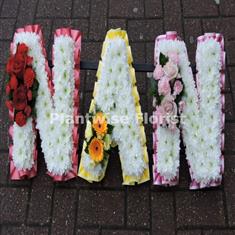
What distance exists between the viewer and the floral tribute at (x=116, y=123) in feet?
7.89

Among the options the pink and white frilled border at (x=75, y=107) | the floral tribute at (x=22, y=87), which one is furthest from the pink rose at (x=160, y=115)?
the floral tribute at (x=22, y=87)

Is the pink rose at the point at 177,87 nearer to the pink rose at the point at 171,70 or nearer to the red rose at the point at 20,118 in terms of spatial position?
the pink rose at the point at 171,70

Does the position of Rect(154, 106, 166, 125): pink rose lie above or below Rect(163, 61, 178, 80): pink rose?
below

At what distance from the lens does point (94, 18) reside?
318 centimetres

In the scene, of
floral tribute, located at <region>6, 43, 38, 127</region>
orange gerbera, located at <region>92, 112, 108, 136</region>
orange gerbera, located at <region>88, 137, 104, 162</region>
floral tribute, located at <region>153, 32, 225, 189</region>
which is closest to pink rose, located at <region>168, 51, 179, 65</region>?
floral tribute, located at <region>153, 32, 225, 189</region>

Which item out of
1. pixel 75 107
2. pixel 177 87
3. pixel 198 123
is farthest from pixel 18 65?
→ pixel 198 123

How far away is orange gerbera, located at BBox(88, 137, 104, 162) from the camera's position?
2391mm

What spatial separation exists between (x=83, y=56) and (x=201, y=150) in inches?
42.8

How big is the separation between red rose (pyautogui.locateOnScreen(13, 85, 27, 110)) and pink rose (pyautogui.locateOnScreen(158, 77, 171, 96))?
0.74m

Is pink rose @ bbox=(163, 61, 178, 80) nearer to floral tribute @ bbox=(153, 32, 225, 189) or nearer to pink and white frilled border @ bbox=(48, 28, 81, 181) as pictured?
Answer: floral tribute @ bbox=(153, 32, 225, 189)

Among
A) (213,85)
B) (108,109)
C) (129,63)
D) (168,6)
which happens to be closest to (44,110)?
(108,109)

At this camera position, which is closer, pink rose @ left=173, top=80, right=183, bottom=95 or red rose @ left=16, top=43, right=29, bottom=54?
pink rose @ left=173, top=80, right=183, bottom=95

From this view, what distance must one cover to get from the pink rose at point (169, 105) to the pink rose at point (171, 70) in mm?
112

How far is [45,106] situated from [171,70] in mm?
731
